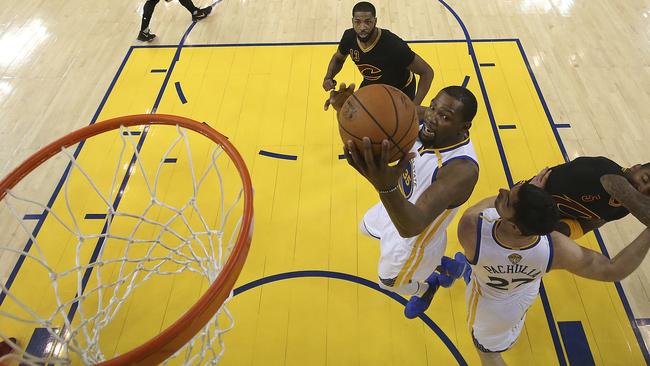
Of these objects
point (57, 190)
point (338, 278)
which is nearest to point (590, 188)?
point (338, 278)

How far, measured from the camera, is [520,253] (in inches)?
74.2

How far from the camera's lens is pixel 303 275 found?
313 cm

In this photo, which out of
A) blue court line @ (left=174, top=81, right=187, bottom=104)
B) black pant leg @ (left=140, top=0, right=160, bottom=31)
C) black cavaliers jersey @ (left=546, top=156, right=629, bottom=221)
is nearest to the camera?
black cavaliers jersey @ (left=546, top=156, right=629, bottom=221)

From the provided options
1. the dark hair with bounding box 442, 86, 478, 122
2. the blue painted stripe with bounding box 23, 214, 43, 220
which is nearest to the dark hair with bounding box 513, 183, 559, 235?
the dark hair with bounding box 442, 86, 478, 122

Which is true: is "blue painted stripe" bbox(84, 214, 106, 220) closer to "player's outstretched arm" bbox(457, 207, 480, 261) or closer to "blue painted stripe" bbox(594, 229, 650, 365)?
"player's outstretched arm" bbox(457, 207, 480, 261)

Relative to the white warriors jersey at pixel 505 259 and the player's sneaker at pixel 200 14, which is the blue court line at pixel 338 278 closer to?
the white warriors jersey at pixel 505 259

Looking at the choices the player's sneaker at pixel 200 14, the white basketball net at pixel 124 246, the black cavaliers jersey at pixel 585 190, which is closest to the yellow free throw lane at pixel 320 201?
the white basketball net at pixel 124 246

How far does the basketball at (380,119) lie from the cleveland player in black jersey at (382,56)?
125 cm

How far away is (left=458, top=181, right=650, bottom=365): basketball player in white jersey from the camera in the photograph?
1.68m

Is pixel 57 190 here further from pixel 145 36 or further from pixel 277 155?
pixel 145 36

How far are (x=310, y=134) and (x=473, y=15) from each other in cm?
297

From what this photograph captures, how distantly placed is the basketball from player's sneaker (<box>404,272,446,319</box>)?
133 centimetres

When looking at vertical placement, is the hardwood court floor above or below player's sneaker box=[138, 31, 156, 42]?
below

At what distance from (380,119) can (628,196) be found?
4.16 ft
